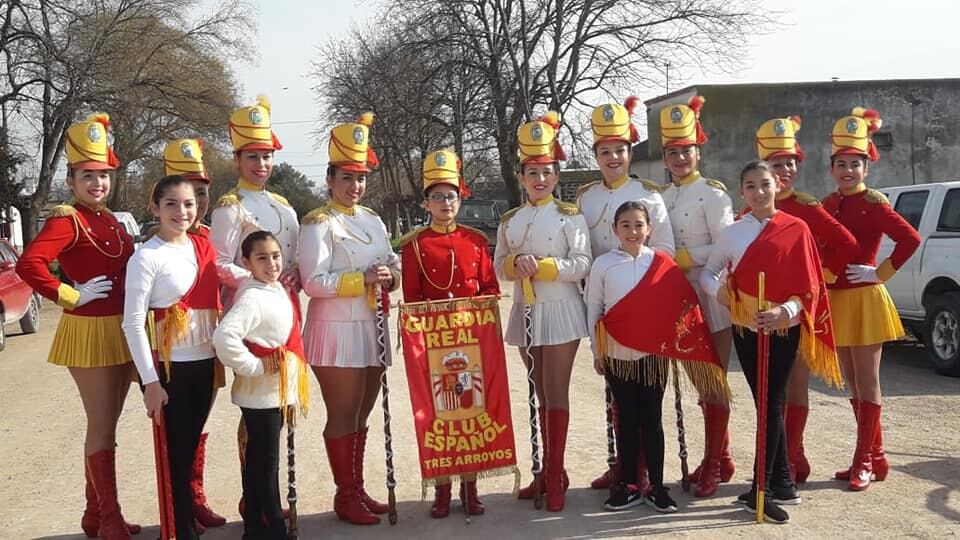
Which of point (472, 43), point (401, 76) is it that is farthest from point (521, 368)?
point (401, 76)

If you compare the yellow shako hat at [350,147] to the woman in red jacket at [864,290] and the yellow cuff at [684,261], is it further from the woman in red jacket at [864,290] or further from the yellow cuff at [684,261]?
the woman in red jacket at [864,290]

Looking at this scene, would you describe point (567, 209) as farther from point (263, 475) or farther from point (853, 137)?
point (263, 475)

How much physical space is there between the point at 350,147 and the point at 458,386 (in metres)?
1.50

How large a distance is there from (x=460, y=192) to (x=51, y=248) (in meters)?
2.20

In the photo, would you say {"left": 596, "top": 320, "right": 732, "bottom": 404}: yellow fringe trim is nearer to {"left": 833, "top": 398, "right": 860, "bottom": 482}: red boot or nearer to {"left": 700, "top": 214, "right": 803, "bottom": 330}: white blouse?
{"left": 700, "top": 214, "right": 803, "bottom": 330}: white blouse

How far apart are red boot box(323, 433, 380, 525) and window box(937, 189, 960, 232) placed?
6924 mm

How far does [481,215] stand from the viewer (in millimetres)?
22953

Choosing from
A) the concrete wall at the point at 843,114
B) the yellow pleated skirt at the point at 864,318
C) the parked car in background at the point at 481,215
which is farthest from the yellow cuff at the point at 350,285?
the concrete wall at the point at 843,114

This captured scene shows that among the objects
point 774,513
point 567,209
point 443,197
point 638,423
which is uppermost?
point 443,197

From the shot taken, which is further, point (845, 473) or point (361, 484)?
point (845, 473)

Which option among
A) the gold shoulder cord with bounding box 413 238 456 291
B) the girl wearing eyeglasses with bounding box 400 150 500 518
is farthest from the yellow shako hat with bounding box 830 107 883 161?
the gold shoulder cord with bounding box 413 238 456 291

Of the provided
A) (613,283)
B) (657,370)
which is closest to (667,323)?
(657,370)

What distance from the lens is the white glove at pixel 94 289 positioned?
4.19 m

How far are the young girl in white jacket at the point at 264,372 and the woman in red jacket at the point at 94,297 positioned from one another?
71 centimetres
